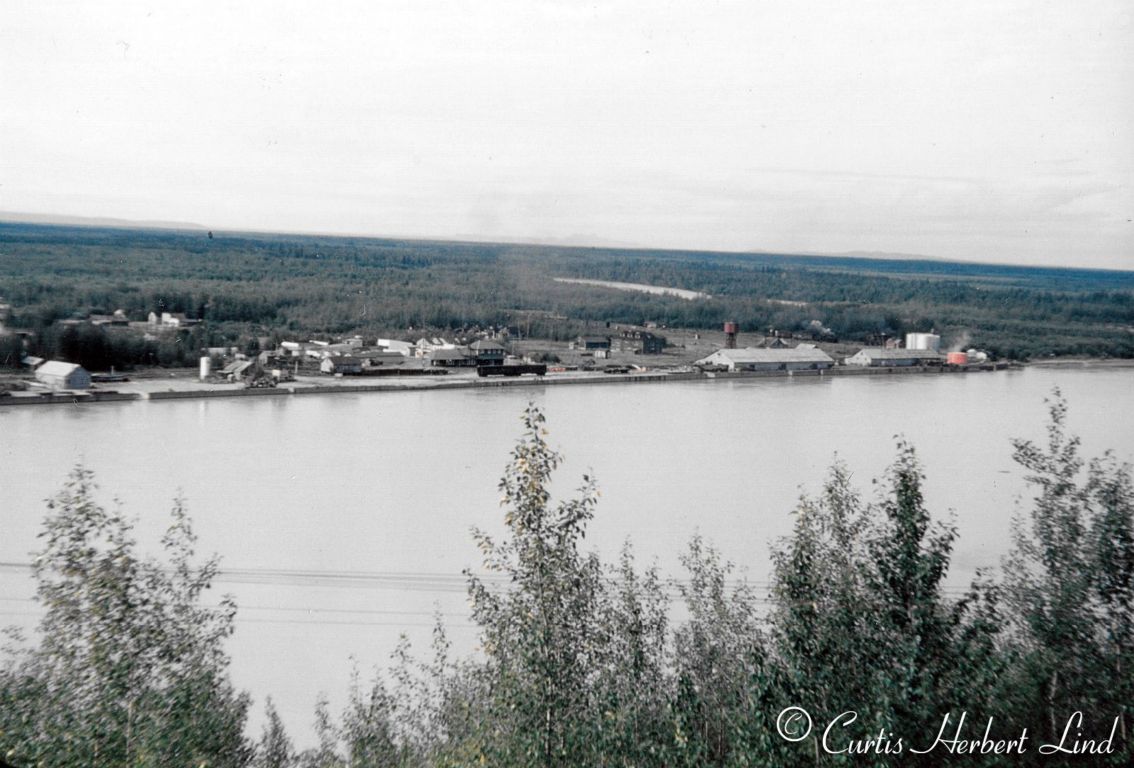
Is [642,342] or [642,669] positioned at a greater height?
[642,342]

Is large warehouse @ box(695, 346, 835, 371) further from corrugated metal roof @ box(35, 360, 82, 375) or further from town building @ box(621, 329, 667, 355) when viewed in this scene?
corrugated metal roof @ box(35, 360, 82, 375)

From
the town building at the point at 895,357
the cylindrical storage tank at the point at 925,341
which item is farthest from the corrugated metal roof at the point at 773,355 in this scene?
the cylindrical storage tank at the point at 925,341

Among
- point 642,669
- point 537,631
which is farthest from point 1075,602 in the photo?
point 537,631

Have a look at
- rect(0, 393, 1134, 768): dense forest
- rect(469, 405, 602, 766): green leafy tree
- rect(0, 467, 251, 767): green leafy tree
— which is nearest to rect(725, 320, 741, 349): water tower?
rect(0, 393, 1134, 768): dense forest

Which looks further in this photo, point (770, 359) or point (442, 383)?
point (770, 359)

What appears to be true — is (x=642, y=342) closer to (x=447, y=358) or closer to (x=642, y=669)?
(x=447, y=358)

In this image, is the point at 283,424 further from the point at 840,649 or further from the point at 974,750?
the point at 974,750
